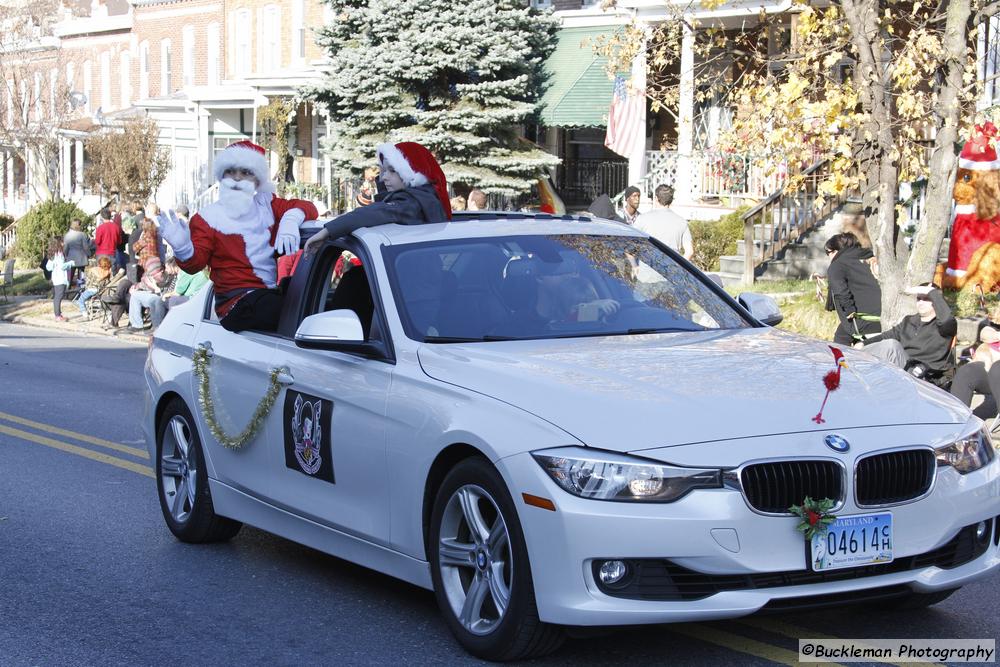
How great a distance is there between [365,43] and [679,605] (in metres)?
26.0

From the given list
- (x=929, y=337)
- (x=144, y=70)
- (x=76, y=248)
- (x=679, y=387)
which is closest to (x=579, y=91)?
(x=76, y=248)

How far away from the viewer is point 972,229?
16.9 m

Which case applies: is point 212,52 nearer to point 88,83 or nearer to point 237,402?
point 88,83

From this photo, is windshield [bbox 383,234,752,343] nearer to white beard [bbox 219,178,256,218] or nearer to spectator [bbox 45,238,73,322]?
white beard [bbox 219,178,256,218]

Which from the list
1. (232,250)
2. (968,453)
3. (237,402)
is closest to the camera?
(968,453)

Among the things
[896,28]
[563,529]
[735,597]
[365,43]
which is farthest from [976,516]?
[365,43]

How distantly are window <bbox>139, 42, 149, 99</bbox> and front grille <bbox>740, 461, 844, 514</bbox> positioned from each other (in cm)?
4616

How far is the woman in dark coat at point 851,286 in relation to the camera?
1441 centimetres

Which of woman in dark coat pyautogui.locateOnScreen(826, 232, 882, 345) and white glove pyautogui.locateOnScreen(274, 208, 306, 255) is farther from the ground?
white glove pyautogui.locateOnScreen(274, 208, 306, 255)

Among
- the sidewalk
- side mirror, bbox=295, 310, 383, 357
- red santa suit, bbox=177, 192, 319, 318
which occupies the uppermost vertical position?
red santa suit, bbox=177, 192, 319, 318

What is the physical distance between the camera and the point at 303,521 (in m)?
6.47

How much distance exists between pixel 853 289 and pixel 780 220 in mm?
6099

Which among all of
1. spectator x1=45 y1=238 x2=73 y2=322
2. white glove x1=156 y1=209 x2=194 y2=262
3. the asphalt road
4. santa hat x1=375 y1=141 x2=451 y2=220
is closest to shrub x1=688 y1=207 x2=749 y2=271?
spectator x1=45 y1=238 x2=73 y2=322

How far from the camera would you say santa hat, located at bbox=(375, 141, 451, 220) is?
715 cm
